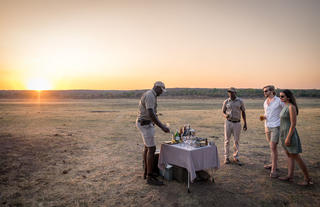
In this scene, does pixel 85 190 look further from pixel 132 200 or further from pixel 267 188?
pixel 267 188

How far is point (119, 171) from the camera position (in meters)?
6.80

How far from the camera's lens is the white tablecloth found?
Result: 203 inches

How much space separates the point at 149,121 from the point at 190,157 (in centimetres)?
128

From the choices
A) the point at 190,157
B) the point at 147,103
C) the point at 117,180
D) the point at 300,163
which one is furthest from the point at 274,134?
the point at 117,180

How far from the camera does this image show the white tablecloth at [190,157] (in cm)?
515

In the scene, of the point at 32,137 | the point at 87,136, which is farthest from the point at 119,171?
the point at 32,137

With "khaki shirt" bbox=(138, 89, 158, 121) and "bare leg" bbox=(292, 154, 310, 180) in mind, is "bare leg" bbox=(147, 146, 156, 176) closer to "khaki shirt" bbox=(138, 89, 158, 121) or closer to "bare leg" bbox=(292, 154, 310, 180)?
"khaki shirt" bbox=(138, 89, 158, 121)

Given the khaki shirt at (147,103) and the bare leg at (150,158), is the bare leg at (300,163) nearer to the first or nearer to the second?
the bare leg at (150,158)

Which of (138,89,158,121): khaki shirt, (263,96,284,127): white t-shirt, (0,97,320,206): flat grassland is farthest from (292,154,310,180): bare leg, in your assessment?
(138,89,158,121): khaki shirt

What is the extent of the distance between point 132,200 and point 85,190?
4.23 ft

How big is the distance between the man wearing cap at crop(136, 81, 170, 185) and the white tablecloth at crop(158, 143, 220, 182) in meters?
0.32

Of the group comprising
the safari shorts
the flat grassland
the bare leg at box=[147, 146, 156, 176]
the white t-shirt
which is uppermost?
the white t-shirt

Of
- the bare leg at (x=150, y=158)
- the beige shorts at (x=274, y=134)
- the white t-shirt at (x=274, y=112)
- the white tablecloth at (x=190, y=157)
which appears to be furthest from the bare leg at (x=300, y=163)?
the bare leg at (x=150, y=158)

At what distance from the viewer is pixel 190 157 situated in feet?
16.8
